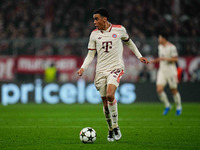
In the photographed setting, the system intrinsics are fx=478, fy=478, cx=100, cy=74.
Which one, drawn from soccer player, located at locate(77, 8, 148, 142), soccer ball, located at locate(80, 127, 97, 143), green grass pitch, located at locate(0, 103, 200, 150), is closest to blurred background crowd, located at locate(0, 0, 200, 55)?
green grass pitch, located at locate(0, 103, 200, 150)

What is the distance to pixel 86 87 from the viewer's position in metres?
22.4

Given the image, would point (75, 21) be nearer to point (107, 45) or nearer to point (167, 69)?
point (167, 69)

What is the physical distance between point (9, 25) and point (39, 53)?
3.74 metres

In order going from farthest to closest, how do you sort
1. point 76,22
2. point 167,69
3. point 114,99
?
point 76,22
point 167,69
point 114,99

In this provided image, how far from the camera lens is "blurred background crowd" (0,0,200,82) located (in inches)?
890

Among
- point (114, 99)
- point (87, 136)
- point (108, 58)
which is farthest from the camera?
point (108, 58)

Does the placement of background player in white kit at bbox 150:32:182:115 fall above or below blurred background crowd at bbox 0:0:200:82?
below

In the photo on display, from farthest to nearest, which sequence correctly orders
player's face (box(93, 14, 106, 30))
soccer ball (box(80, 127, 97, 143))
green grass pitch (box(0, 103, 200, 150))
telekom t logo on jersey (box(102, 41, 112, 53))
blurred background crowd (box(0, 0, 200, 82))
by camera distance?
blurred background crowd (box(0, 0, 200, 82)) < telekom t logo on jersey (box(102, 41, 112, 53)) < player's face (box(93, 14, 106, 30)) < soccer ball (box(80, 127, 97, 143)) < green grass pitch (box(0, 103, 200, 150))

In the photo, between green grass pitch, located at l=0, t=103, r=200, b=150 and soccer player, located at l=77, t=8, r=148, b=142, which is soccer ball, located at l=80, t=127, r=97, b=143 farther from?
soccer player, located at l=77, t=8, r=148, b=142

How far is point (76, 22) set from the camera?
84.9ft

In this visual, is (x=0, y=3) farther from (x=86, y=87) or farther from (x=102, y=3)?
(x=86, y=87)


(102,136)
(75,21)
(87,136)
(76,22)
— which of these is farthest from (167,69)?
(75,21)

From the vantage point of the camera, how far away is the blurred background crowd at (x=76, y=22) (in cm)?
2261

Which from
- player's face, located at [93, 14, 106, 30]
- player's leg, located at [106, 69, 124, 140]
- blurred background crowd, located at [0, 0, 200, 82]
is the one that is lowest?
player's leg, located at [106, 69, 124, 140]
